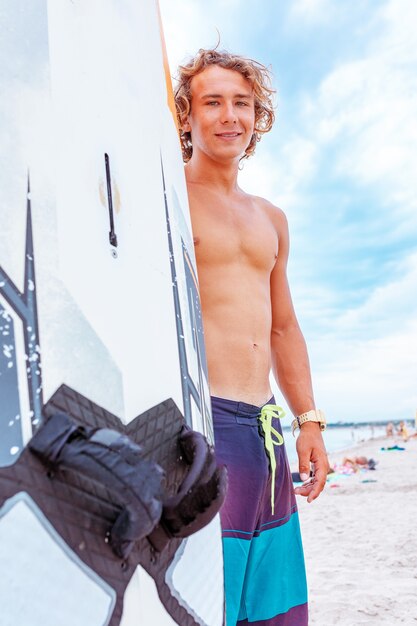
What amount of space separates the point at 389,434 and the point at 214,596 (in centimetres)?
2865

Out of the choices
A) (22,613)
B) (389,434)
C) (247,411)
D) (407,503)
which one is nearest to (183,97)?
(247,411)

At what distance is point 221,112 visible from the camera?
1771 millimetres

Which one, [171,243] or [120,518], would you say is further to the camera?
[171,243]

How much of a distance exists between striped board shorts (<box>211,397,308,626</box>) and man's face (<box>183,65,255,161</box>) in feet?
2.72

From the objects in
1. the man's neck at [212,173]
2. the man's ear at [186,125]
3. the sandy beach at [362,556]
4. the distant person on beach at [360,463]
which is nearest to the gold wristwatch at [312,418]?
the man's neck at [212,173]

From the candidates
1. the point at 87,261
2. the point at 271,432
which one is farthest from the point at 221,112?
the point at 87,261

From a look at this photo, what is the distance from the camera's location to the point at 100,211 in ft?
2.76

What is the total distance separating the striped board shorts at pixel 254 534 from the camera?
1.48 metres

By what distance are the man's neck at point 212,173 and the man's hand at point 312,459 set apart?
0.86 m

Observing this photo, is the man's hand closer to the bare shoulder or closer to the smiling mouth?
the bare shoulder

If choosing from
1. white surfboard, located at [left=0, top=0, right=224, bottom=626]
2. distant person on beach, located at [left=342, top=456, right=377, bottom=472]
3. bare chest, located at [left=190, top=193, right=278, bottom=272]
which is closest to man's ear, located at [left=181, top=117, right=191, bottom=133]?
bare chest, located at [left=190, top=193, right=278, bottom=272]

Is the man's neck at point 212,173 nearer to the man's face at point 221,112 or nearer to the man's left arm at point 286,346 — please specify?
the man's face at point 221,112

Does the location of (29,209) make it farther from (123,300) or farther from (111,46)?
(111,46)

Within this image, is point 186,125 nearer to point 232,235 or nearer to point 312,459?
point 232,235
